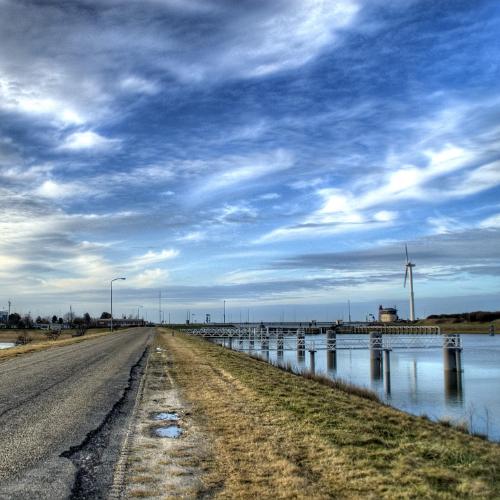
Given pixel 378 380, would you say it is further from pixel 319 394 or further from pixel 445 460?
pixel 445 460

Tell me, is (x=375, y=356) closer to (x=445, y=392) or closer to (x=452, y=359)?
(x=452, y=359)

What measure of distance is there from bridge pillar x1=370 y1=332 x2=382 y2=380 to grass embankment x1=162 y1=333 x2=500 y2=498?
31.0 meters

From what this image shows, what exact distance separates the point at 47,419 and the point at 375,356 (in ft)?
130

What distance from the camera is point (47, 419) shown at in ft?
38.3

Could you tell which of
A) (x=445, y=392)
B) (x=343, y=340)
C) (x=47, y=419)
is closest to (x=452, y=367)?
(x=445, y=392)

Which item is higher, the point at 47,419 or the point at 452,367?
the point at 47,419

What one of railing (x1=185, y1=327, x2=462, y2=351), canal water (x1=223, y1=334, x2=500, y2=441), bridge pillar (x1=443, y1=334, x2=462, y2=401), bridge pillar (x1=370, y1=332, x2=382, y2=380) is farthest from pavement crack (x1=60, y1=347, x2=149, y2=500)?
railing (x1=185, y1=327, x2=462, y2=351)

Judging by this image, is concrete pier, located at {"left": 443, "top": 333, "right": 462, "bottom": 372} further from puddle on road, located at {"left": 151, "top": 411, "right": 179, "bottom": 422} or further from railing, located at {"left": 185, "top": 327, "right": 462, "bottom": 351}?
puddle on road, located at {"left": 151, "top": 411, "right": 179, "bottom": 422}

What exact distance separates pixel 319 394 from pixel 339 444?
26.3 feet

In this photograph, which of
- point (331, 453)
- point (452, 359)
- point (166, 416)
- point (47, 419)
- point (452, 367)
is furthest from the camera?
point (452, 359)

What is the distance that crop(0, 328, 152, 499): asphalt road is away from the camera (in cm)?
723

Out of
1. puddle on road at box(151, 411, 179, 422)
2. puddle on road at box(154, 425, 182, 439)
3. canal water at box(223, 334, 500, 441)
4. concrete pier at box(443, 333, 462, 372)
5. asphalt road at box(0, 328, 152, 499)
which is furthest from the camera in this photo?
concrete pier at box(443, 333, 462, 372)

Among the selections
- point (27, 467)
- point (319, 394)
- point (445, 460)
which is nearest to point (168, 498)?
point (27, 467)

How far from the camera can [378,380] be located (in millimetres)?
41406
